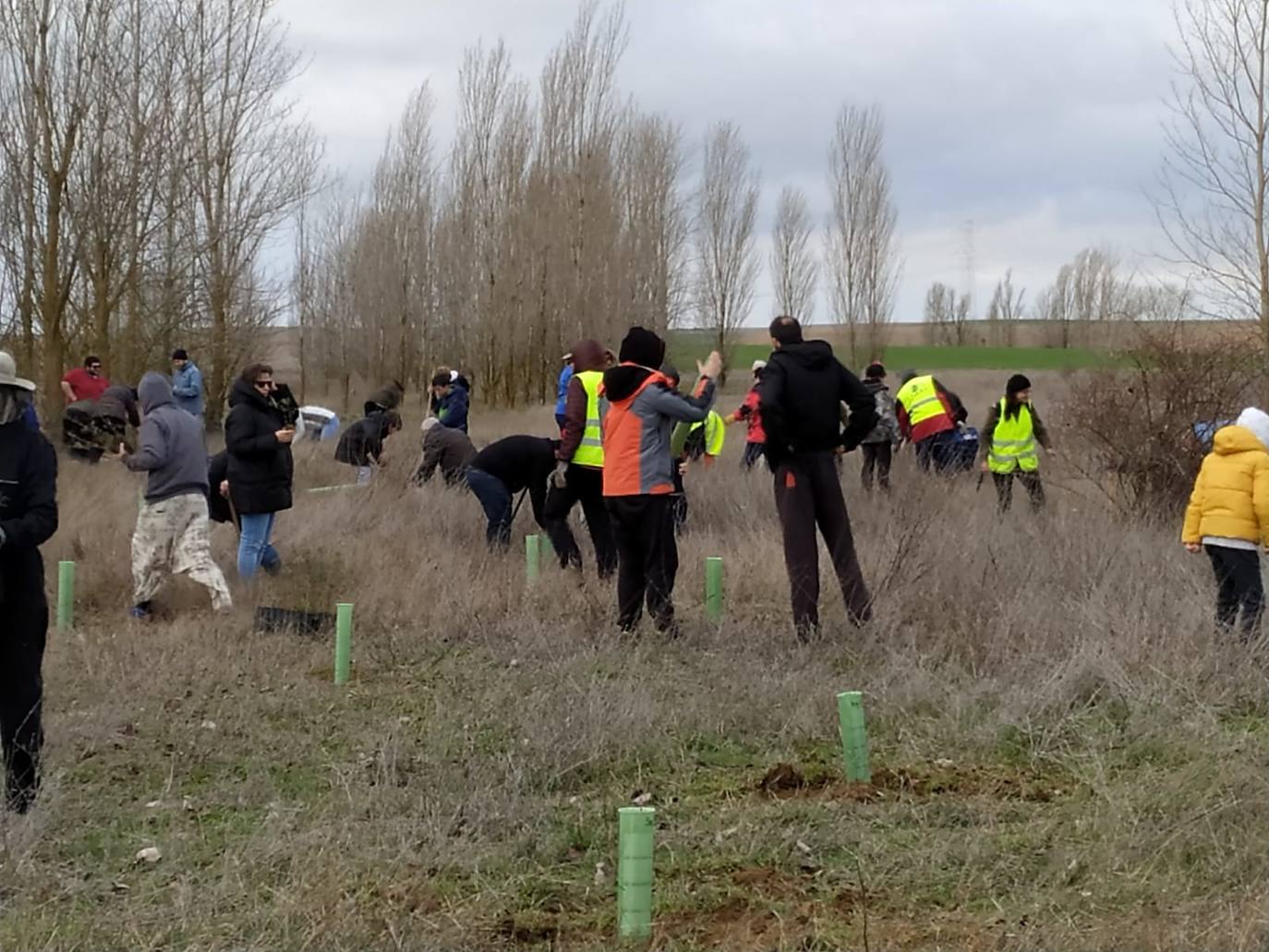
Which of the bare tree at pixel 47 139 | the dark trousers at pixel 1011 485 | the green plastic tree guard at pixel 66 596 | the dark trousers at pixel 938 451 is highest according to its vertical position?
the bare tree at pixel 47 139

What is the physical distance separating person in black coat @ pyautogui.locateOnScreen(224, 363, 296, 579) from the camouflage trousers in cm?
68

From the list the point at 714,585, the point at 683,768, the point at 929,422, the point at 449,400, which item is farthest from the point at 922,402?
the point at 683,768

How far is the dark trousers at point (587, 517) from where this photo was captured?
31.2 ft

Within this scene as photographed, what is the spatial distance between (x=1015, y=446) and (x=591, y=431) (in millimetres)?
5443

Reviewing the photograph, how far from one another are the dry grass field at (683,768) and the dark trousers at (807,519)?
0.29 metres

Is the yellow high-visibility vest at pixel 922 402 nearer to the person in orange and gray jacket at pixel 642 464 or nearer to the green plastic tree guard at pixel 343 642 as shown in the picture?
the person in orange and gray jacket at pixel 642 464

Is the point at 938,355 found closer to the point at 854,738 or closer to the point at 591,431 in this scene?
the point at 591,431

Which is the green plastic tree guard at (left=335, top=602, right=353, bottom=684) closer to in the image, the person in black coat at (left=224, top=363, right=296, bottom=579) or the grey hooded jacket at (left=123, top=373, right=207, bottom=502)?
the grey hooded jacket at (left=123, top=373, right=207, bottom=502)

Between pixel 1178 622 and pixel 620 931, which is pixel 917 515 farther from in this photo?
pixel 620 931

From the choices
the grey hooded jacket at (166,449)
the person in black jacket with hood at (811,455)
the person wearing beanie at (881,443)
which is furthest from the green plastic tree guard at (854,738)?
the person wearing beanie at (881,443)

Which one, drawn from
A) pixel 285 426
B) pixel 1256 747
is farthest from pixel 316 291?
pixel 1256 747

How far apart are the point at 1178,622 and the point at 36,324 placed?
19199 mm

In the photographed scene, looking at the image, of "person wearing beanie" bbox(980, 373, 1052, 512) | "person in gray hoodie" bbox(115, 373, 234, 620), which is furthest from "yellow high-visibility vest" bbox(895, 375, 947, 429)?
"person in gray hoodie" bbox(115, 373, 234, 620)

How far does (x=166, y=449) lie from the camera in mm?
9266
